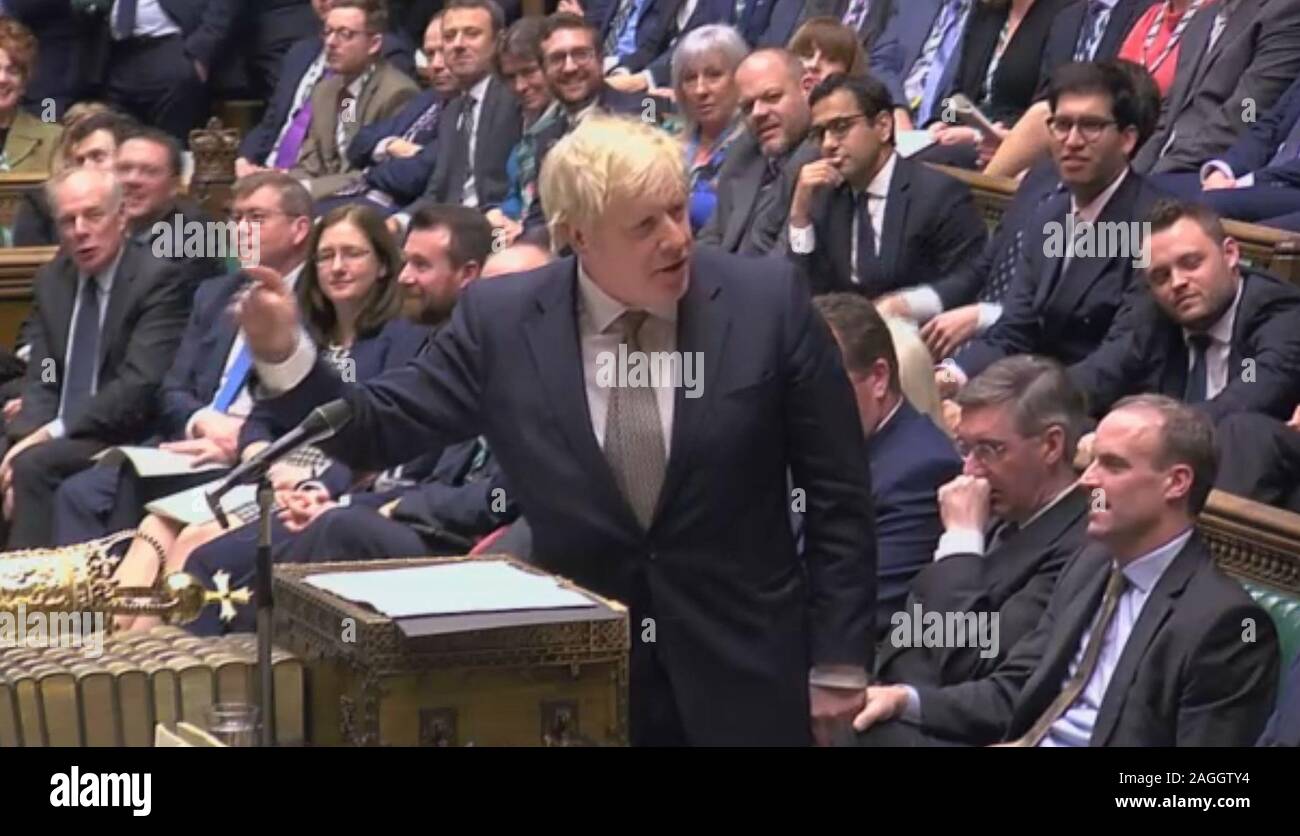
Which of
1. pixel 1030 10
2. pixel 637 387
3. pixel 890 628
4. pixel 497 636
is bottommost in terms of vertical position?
pixel 890 628

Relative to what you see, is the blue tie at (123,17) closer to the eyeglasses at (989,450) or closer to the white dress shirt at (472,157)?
the white dress shirt at (472,157)

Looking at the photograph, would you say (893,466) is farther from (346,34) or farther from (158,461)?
(346,34)

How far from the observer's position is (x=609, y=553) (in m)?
3.44

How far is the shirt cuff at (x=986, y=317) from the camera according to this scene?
6312 mm

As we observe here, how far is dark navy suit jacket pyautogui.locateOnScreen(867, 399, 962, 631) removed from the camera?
4.76 m

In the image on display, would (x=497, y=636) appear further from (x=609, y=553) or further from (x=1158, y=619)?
(x=1158, y=619)

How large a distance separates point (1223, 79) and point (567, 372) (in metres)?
3.91

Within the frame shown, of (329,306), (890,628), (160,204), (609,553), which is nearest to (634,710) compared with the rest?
(609,553)

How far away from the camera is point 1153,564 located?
4012 millimetres

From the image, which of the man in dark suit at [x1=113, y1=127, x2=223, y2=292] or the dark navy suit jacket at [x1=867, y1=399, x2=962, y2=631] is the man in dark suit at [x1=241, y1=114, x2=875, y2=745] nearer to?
the dark navy suit jacket at [x1=867, y1=399, x2=962, y2=631]

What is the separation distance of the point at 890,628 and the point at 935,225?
212 centimetres

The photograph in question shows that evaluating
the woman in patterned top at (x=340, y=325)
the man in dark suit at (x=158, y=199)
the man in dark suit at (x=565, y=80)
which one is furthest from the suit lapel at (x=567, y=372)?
the man in dark suit at (x=565, y=80)

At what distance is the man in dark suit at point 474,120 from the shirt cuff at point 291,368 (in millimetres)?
4785

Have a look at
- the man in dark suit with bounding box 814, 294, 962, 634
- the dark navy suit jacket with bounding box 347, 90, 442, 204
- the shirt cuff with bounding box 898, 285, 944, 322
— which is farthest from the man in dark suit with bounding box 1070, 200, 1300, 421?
the dark navy suit jacket with bounding box 347, 90, 442, 204
